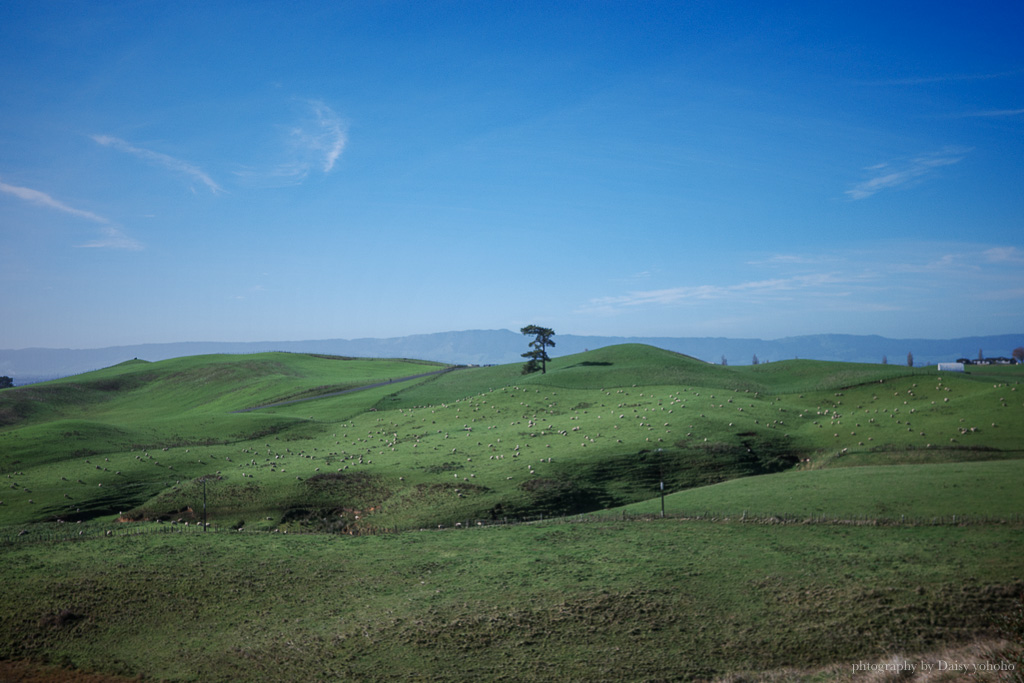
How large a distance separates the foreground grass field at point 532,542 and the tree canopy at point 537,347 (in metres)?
23.0

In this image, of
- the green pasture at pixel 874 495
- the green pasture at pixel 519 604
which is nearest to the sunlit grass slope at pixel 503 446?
the green pasture at pixel 874 495

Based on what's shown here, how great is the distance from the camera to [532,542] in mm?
27797

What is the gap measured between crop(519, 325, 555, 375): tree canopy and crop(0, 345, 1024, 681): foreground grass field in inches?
907

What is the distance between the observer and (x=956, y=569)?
2091cm

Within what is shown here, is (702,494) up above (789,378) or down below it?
below

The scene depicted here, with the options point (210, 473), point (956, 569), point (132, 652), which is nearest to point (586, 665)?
point (956, 569)

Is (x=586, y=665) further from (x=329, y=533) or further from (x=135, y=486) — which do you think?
(x=135, y=486)

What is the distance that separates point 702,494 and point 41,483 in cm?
4320

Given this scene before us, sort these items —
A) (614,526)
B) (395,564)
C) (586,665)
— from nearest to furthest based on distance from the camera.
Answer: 1. (586,665)
2. (395,564)
3. (614,526)

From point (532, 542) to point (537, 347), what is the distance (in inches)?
2286

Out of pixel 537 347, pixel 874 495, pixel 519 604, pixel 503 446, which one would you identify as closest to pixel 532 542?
pixel 519 604

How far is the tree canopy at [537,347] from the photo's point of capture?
265 feet

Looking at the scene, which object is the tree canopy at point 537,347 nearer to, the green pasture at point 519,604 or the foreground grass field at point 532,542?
the foreground grass field at point 532,542

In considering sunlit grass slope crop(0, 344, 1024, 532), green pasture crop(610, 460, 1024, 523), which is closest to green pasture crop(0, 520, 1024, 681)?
green pasture crop(610, 460, 1024, 523)
